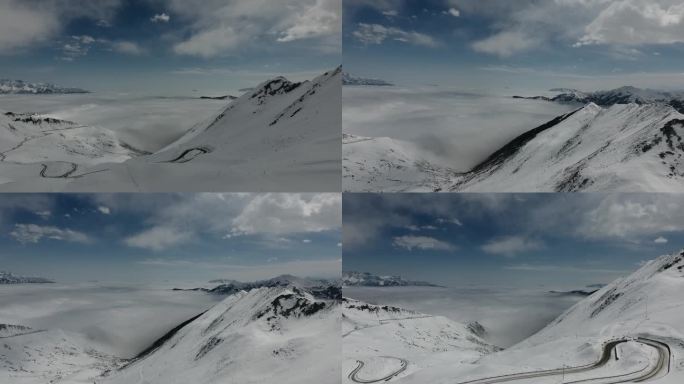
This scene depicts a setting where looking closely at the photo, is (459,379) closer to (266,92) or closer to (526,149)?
(526,149)

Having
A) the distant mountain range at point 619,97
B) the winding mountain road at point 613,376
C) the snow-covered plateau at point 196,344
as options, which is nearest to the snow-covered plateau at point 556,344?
the winding mountain road at point 613,376

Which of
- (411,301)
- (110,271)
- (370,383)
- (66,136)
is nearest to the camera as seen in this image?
(370,383)

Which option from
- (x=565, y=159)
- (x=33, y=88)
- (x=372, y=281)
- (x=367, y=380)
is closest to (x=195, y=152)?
(x=33, y=88)

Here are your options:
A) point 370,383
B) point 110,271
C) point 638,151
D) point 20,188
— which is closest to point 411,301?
point 370,383

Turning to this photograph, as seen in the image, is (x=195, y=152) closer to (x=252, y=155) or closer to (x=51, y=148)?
(x=252, y=155)

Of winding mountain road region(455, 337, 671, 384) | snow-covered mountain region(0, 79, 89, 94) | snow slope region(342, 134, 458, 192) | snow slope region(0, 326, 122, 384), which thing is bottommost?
snow slope region(0, 326, 122, 384)

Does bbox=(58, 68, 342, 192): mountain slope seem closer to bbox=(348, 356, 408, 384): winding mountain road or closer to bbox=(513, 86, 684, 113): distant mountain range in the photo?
bbox=(348, 356, 408, 384): winding mountain road

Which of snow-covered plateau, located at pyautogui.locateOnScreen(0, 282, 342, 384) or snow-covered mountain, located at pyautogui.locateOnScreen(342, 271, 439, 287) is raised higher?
snow-covered mountain, located at pyautogui.locateOnScreen(342, 271, 439, 287)

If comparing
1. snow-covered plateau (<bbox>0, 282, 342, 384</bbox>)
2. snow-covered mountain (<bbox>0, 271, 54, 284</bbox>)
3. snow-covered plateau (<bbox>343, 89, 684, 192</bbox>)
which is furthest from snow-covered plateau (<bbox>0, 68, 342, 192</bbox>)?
snow-covered plateau (<bbox>0, 282, 342, 384</bbox>)
